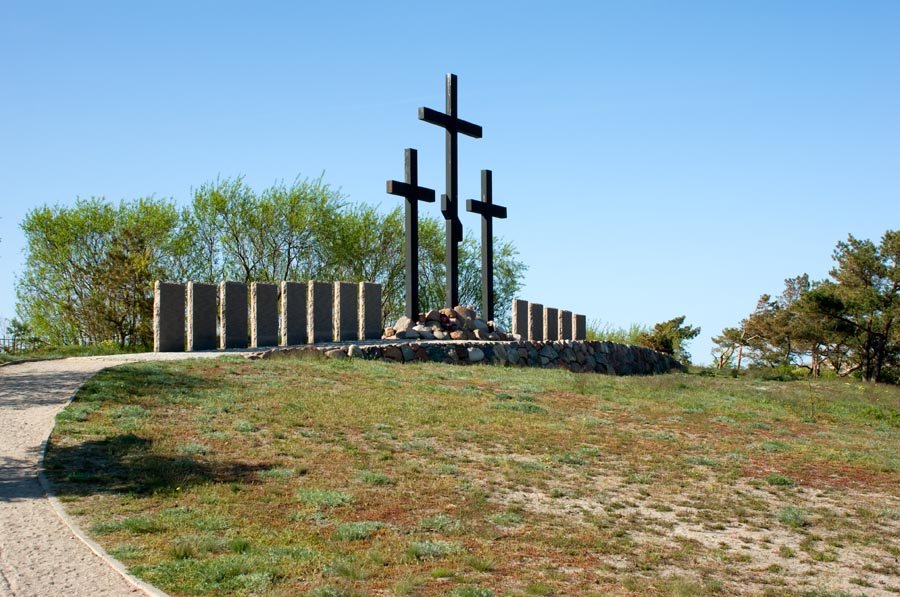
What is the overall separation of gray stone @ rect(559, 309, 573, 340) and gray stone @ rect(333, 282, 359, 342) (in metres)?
9.69

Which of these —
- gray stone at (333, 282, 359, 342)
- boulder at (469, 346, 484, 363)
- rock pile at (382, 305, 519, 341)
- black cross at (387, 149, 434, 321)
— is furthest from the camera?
black cross at (387, 149, 434, 321)

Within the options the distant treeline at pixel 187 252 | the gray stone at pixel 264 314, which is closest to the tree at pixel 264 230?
the distant treeline at pixel 187 252

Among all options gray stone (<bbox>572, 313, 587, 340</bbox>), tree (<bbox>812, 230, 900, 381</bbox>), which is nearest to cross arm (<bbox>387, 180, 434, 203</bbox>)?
gray stone (<bbox>572, 313, 587, 340</bbox>)

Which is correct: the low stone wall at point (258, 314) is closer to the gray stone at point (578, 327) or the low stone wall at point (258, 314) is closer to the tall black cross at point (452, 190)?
the tall black cross at point (452, 190)

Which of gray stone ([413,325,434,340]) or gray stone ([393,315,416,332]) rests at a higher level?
gray stone ([393,315,416,332])

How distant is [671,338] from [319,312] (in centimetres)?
1976

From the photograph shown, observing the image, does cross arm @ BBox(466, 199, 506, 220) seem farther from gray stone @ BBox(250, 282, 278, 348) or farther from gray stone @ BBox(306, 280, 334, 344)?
gray stone @ BBox(250, 282, 278, 348)

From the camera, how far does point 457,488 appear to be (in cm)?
895

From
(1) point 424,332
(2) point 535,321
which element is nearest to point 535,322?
(2) point 535,321

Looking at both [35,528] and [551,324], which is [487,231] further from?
[35,528]

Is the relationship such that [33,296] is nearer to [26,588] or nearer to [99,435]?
[99,435]

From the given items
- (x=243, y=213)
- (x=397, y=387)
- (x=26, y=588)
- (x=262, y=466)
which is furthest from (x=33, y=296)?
(x=26, y=588)

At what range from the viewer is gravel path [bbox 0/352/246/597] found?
6.30 meters

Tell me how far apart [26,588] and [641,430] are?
876 cm
